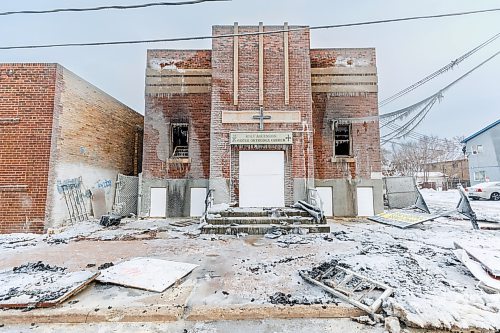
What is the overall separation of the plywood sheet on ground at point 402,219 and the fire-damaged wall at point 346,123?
1.20m

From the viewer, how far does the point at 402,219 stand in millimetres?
9000

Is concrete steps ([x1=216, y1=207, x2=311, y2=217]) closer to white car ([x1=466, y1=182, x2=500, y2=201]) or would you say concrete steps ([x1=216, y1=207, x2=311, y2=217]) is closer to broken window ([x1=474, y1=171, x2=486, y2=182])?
white car ([x1=466, y1=182, x2=500, y2=201])

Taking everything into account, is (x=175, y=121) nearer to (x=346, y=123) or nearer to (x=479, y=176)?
(x=346, y=123)

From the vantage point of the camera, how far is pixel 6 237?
7.29m

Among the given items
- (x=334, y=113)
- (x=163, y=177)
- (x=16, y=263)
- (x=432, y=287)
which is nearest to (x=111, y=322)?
(x=16, y=263)

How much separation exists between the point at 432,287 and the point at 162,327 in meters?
3.68

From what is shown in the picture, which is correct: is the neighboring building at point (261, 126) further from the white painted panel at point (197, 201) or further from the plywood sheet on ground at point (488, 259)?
the plywood sheet on ground at point (488, 259)

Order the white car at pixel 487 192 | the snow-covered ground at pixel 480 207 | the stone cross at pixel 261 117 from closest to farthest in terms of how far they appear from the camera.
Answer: the stone cross at pixel 261 117
the snow-covered ground at pixel 480 207
the white car at pixel 487 192

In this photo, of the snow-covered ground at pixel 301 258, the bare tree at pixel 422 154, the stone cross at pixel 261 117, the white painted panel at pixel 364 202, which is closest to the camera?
the snow-covered ground at pixel 301 258

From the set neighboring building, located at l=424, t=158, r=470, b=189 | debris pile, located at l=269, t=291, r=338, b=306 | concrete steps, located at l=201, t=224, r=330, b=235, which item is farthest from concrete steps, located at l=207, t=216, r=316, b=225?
neighboring building, located at l=424, t=158, r=470, b=189

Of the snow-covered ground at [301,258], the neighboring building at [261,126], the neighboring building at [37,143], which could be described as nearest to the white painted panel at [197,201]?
the neighboring building at [261,126]

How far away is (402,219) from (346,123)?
450cm

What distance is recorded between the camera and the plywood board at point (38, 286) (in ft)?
10.9

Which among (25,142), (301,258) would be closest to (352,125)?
(301,258)
